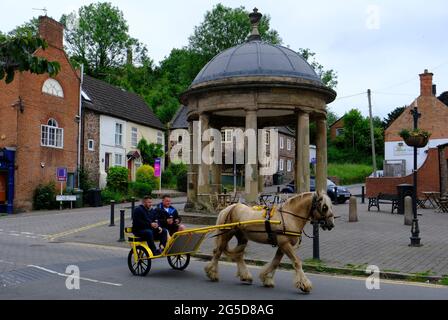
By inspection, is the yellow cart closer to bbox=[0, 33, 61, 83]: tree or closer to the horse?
the horse

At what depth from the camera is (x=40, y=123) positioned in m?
31.1

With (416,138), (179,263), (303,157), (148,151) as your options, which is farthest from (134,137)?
(179,263)

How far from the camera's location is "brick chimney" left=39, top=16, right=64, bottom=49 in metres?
32.2

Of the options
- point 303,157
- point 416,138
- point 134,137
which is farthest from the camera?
point 134,137

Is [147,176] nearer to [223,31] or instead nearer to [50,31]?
[50,31]

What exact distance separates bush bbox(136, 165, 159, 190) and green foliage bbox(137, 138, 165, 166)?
8.93 ft

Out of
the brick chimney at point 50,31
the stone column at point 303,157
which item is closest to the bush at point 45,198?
the brick chimney at point 50,31

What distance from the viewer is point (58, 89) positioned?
3300cm

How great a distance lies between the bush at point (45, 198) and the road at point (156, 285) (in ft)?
62.4

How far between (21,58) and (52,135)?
1037 inches

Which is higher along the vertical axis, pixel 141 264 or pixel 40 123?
pixel 40 123

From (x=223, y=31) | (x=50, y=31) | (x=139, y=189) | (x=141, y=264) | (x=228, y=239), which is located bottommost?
(x=141, y=264)
